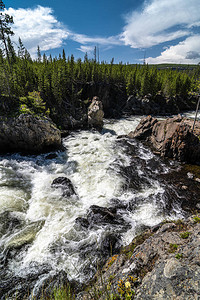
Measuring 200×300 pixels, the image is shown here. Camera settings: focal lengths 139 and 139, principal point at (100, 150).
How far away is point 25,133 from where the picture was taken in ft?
63.2

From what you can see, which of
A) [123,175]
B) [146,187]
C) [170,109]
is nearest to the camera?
[146,187]

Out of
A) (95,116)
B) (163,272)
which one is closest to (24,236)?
(163,272)

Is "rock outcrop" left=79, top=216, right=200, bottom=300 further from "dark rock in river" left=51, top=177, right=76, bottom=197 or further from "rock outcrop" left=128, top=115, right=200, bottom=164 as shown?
"rock outcrop" left=128, top=115, right=200, bottom=164

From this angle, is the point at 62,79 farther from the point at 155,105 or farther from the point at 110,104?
the point at 155,105

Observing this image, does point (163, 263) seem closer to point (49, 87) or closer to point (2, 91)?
point (2, 91)

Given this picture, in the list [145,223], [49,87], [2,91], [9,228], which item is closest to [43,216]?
[9,228]

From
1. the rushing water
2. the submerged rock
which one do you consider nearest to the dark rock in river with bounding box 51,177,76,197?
the rushing water

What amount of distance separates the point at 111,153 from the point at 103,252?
14.7 m

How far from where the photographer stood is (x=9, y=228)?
30.5ft

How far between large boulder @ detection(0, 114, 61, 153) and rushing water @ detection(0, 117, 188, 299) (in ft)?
5.53

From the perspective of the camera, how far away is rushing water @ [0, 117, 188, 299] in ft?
24.4

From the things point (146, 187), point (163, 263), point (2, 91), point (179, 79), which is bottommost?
point (146, 187)

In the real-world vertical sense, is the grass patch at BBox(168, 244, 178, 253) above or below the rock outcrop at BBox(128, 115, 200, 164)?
above

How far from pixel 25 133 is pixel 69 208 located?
1316cm
